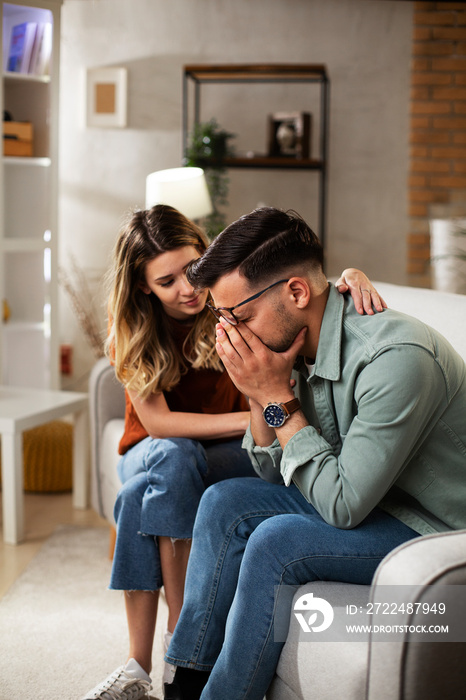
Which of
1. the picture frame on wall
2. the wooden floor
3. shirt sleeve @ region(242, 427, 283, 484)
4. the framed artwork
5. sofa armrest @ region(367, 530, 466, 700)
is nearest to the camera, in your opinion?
sofa armrest @ region(367, 530, 466, 700)

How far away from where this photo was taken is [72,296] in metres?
4.02

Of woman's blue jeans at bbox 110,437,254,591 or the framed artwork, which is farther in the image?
the framed artwork

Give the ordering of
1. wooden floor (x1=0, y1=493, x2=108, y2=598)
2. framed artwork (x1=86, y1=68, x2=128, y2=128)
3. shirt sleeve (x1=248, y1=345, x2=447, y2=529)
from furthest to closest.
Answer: framed artwork (x1=86, y1=68, x2=128, y2=128) → wooden floor (x1=0, y1=493, x2=108, y2=598) → shirt sleeve (x1=248, y1=345, x2=447, y2=529)

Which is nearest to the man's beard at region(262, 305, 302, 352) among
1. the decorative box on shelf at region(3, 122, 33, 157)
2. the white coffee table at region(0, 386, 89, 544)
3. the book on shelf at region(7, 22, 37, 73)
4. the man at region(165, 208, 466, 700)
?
the man at region(165, 208, 466, 700)

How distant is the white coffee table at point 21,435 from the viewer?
99.7 inches

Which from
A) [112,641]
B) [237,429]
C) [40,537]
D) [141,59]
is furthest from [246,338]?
[141,59]

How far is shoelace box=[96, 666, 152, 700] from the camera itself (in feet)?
4.98

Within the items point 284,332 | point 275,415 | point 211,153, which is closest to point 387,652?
point 275,415

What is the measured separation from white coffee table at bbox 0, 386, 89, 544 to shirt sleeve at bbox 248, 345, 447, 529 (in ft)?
5.13

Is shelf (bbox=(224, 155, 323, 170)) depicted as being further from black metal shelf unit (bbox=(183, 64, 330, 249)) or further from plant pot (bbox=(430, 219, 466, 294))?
plant pot (bbox=(430, 219, 466, 294))

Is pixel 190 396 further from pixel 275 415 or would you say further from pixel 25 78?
pixel 25 78

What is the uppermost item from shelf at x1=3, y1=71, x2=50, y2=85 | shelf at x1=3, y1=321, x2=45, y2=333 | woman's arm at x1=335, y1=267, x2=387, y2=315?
shelf at x1=3, y1=71, x2=50, y2=85

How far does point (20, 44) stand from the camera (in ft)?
10.6

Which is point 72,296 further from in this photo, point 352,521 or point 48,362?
point 352,521
